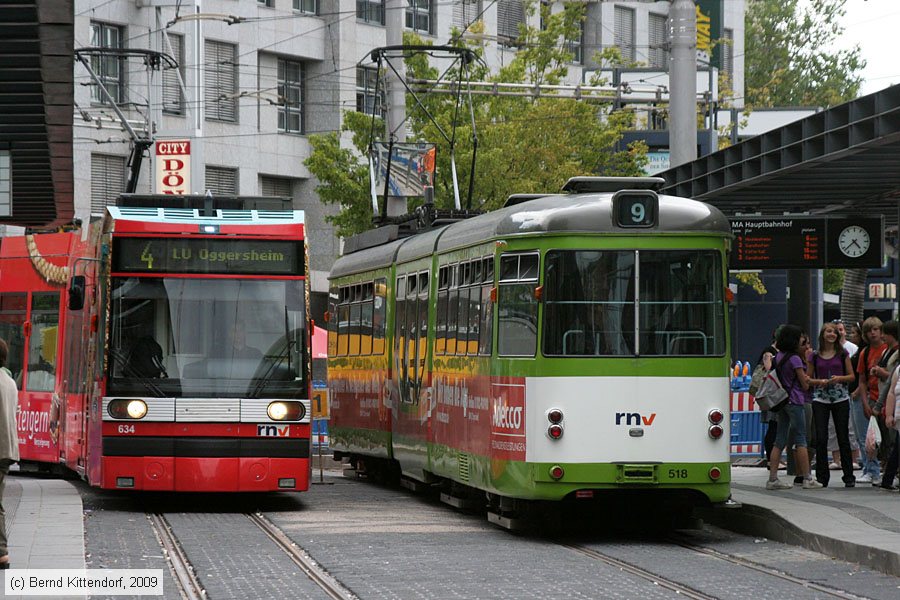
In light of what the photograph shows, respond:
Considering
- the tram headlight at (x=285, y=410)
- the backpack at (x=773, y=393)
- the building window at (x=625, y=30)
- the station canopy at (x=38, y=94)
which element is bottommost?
the tram headlight at (x=285, y=410)

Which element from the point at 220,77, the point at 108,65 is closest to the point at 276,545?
the point at 108,65

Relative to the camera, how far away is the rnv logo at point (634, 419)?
14.6m

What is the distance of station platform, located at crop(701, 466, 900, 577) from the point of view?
12938 millimetres

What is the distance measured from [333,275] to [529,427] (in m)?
10.6

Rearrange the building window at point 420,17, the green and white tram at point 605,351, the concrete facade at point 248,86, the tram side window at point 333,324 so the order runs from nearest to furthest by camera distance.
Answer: the green and white tram at point 605,351
the tram side window at point 333,324
the concrete facade at point 248,86
the building window at point 420,17

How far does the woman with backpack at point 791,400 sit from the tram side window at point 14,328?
11.4m

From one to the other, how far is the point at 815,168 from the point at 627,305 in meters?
4.92

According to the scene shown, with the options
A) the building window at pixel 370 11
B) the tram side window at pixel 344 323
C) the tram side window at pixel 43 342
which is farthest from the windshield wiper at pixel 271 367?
the building window at pixel 370 11

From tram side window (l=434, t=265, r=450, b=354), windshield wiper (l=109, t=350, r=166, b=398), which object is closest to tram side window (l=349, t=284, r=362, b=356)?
tram side window (l=434, t=265, r=450, b=354)

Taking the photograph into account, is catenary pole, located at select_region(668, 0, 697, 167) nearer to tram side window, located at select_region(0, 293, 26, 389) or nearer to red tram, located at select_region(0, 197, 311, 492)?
red tram, located at select_region(0, 197, 311, 492)

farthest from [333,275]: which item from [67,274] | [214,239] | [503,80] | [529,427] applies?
[503,80]

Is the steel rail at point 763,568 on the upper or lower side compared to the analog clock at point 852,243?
lower

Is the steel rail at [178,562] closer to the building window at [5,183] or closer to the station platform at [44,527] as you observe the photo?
the station platform at [44,527]

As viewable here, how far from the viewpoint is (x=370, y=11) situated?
5584cm
